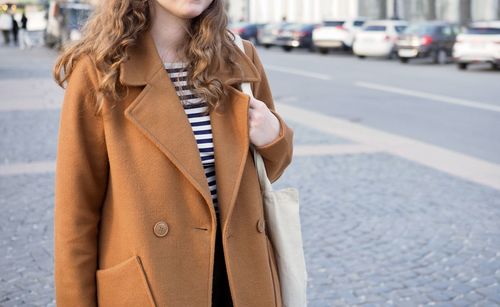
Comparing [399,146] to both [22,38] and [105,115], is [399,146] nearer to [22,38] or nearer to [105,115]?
[105,115]

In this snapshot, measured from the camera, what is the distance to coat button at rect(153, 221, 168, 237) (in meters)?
1.95

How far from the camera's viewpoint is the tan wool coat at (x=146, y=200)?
6.42 feet

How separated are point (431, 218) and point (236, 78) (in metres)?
4.79

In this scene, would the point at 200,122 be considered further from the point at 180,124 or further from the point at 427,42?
the point at 427,42

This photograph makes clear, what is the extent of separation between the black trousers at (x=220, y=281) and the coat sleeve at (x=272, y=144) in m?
0.24

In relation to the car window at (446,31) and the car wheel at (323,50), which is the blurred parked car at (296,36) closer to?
the car wheel at (323,50)

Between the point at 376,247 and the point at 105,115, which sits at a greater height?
the point at 105,115

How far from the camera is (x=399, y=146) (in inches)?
397

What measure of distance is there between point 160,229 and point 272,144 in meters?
0.37

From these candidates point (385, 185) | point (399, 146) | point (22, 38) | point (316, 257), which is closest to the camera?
point (316, 257)

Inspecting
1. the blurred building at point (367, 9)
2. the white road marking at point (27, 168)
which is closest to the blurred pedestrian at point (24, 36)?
the blurred building at point (367, 9)

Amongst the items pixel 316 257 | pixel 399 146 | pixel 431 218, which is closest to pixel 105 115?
pixel 316 257

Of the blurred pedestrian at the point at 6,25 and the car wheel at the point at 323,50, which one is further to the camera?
the blurred pedestrian at the point at 6,25

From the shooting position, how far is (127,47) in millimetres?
2023
